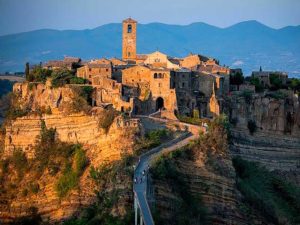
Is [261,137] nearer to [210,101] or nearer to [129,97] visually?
[210,101]

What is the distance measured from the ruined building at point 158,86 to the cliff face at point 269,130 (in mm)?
1990

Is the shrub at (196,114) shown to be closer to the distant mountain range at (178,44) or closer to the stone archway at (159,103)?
the stone archway at (159,103)

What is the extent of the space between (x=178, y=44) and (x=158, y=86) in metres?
105

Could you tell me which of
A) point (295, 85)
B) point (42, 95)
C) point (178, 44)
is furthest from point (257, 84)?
point (178, 44)

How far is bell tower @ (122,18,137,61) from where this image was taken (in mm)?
54062

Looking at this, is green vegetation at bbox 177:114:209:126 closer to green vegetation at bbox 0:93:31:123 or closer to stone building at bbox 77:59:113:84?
stone building at bbox 77:59:113:84

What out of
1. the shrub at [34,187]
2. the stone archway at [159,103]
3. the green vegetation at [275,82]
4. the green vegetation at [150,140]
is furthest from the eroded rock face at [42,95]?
the green vegetation at [275,82]

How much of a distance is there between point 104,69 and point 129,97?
354 cm

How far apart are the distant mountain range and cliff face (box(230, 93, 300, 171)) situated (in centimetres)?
7840

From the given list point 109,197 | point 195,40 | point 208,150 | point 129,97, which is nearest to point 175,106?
point 129,97

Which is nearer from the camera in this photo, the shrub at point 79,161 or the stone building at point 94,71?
the shrub at point 79,161

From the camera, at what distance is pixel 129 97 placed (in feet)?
141

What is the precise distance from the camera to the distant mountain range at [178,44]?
453ft

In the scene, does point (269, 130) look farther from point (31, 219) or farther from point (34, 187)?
point (31, 219)
